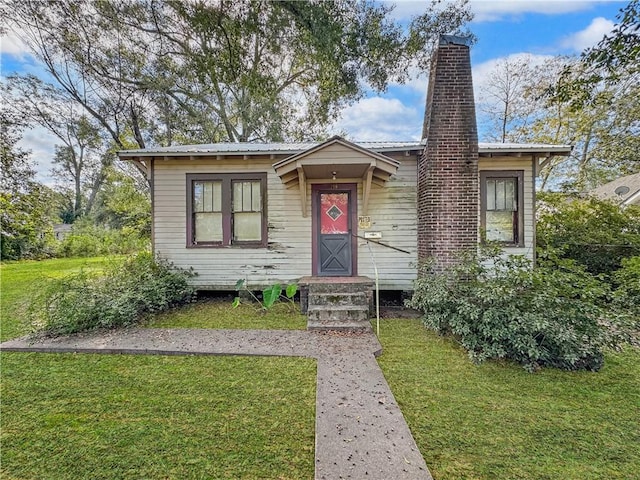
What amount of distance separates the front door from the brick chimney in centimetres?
182

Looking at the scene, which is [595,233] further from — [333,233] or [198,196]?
[198,196]

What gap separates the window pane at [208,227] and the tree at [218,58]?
357 inches

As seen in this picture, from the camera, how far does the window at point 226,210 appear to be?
6.93m

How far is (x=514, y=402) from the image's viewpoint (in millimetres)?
2975

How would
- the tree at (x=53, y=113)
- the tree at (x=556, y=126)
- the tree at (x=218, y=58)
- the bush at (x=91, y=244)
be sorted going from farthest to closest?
the bush at (x=91, y=244) < the tree at (x=556, y=126) < the tree at (x=53, y=113) < the tree at (x=218, y=58)

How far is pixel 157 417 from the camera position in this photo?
2652 mm

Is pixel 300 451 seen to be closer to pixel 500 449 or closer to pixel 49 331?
pixel 500 449

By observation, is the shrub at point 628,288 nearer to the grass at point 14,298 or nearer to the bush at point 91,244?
the grass at point 14,298

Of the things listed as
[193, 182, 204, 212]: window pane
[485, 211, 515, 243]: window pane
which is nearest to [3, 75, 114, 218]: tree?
[193, 182, 204, 212]: window pane

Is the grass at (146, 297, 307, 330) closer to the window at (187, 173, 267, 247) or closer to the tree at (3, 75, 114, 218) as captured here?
the window at (187, 173, 267, 247)

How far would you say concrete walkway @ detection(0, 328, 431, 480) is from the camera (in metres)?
2.09

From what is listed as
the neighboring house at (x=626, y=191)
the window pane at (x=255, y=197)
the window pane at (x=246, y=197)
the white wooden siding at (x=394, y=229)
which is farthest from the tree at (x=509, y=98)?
the window pane at (x=246, y=197)

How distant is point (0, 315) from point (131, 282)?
8.74ft

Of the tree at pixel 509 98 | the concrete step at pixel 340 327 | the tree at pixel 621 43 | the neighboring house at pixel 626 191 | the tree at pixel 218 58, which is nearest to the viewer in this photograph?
the tree at pixel 621 43
